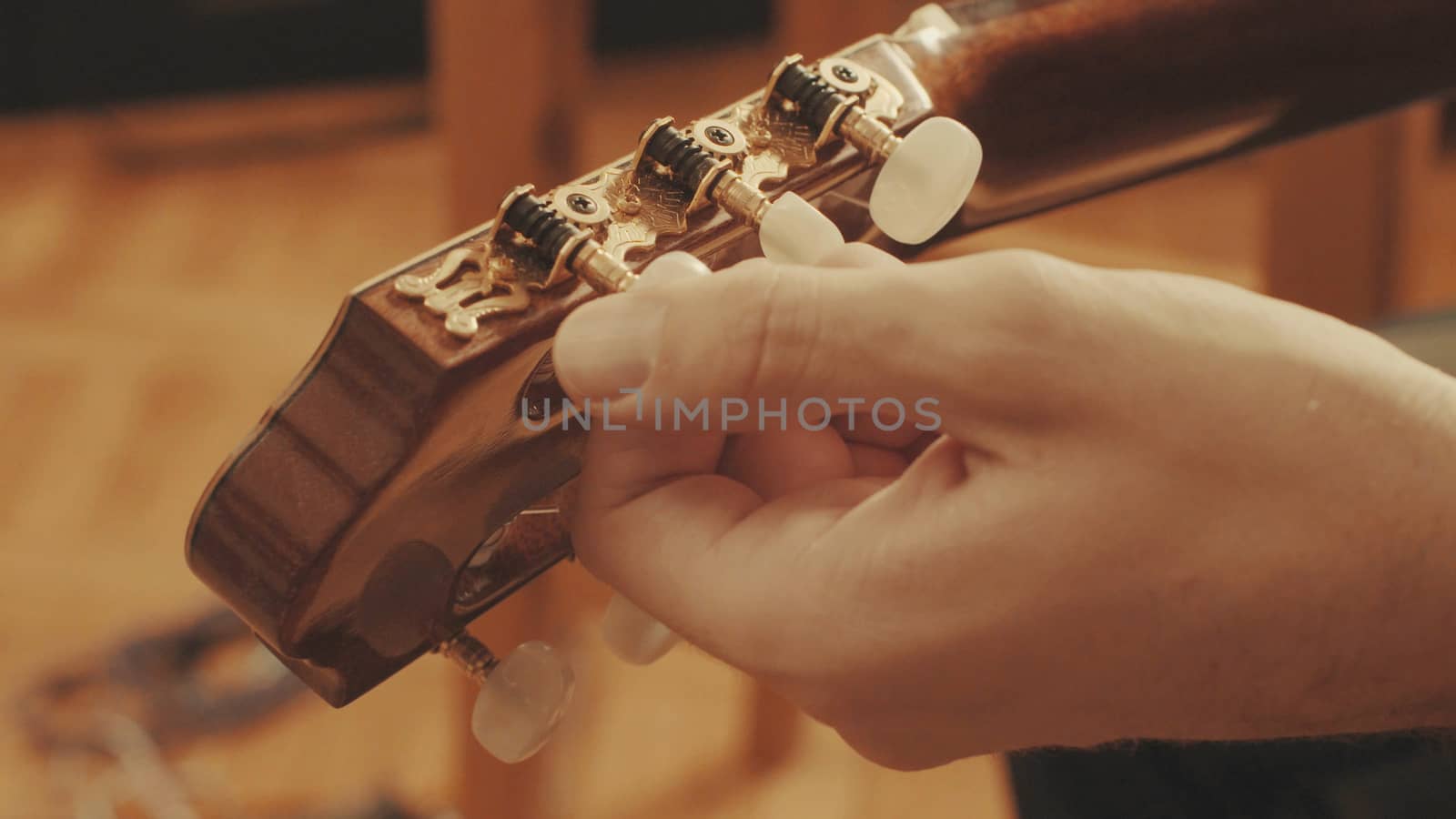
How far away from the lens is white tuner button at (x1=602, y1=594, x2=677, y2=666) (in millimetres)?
473

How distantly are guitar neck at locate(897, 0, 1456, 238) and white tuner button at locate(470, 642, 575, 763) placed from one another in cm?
28

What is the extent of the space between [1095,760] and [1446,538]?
0.78ft

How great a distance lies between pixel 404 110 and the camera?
2.14m

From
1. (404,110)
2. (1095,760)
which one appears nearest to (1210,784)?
(1095,760)

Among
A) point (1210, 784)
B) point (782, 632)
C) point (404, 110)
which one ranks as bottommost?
point (404, 110)

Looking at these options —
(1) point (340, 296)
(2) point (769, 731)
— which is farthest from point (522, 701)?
(1) point (340, 296)

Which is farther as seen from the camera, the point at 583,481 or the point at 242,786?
the point at 242,786

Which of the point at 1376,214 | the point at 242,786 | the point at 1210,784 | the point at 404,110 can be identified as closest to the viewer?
the point at 1210,784

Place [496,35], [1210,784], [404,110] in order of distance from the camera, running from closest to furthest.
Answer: [1210,784] < [496,35] < [404,110]

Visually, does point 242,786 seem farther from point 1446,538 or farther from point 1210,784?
point 1446,538

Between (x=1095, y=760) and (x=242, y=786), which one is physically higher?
(x=1095, y=760)

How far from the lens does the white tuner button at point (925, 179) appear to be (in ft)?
1.39

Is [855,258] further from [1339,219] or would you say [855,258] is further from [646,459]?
[1339,219]

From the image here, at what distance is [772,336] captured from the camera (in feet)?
1.22
